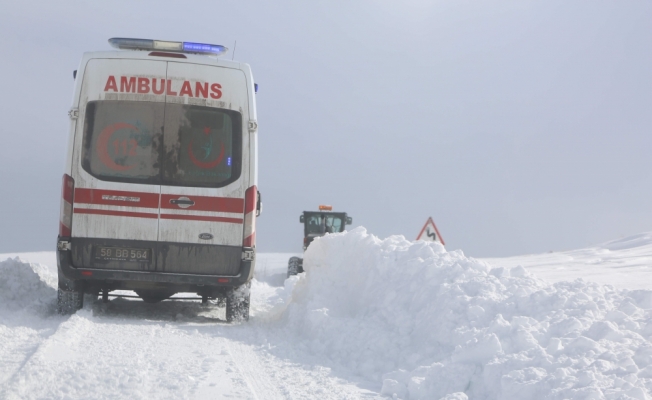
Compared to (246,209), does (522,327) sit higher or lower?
lower

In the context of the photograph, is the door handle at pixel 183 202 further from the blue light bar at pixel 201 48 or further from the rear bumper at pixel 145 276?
the blue light bar at pixel 201 48

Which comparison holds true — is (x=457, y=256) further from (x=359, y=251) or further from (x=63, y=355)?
(x=63, y=355)

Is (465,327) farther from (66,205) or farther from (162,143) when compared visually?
(66,205)

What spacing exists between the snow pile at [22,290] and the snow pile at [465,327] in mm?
3348

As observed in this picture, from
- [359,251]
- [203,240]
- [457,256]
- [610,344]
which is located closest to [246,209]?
[203,240]

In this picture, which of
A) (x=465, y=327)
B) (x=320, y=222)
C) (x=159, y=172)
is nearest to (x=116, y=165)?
(x=159, y=172)

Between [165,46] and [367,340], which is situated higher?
[165,46]

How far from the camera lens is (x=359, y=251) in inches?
400

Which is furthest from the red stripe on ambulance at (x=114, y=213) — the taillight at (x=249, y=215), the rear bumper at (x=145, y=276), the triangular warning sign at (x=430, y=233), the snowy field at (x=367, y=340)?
the triangular warning sign at (x=430, y=233)

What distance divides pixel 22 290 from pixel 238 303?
3.18 metres

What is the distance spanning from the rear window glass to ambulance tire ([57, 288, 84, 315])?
152cm

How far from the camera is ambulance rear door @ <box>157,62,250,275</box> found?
29.2ft

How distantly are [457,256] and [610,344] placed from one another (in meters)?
3.45

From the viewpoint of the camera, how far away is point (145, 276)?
8945 mm
